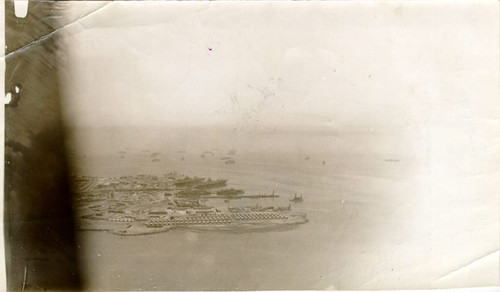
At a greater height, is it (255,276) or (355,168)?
(355,168)

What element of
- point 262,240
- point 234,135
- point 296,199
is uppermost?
point 234,135

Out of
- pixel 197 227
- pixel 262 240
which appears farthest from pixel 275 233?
pixel 197 227

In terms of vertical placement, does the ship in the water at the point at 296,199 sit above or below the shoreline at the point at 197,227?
above

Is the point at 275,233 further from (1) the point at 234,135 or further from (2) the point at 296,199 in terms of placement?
(1) the point at 234,135

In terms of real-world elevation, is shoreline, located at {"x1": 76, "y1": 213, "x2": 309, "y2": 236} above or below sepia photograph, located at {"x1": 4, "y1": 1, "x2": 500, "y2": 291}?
below

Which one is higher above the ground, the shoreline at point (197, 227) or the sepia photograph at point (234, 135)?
the sepia photograph at point (234, 135)

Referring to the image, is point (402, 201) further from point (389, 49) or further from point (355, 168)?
point (389, 49)

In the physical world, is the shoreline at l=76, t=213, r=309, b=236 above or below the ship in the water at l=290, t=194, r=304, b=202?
below

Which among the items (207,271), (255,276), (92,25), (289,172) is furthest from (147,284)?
(92,25)
